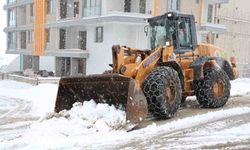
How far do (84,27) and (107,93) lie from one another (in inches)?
888

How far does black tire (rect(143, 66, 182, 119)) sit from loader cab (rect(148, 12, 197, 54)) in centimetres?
146

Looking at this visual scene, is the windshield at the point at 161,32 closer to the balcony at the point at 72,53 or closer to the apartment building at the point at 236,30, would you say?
the balcony at the point at 72,53

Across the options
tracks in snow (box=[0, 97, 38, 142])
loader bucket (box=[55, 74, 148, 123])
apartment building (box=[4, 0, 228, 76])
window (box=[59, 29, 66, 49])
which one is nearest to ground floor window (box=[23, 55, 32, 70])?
apartment building (box=[4, 0, 228, 76])

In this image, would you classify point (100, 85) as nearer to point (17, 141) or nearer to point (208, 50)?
point (17, 141)

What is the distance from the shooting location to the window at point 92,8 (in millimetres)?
28942

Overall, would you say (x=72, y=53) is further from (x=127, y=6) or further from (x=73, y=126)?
(x=73, y=126)

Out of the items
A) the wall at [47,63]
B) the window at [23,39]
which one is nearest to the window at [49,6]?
the wall at [47,63]

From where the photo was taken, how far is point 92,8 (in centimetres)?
2959

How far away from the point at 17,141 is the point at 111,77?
2623mm

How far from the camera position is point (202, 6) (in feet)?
114

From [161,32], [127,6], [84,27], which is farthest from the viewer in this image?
[84,27]

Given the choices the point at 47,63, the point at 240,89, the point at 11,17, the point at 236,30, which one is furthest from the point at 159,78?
the point at 11,17

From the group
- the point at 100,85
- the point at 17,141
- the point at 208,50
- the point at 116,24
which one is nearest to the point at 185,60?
the point at 208,50

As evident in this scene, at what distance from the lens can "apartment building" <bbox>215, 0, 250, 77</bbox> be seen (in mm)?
41094
